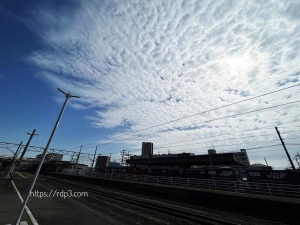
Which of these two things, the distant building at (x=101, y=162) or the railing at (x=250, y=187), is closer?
the railing at (x=250, y=187)

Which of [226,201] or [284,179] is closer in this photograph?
[226,201]

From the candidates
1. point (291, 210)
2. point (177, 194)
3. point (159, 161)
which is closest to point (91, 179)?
point (159, 161)

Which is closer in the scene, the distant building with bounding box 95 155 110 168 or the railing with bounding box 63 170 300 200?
the railing with bounding box 63 170 300 200

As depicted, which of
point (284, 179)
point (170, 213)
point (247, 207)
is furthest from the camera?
point (284, 179)

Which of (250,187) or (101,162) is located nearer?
(250,187)

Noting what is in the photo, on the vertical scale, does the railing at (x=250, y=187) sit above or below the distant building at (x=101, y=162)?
below

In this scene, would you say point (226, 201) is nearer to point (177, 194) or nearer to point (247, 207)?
point (247, 207)

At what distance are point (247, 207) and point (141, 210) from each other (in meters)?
8.81

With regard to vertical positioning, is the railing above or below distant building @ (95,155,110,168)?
below

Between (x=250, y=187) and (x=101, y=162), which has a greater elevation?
(x=101, y=162)

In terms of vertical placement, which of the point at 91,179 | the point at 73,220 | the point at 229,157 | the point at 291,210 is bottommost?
the point at 73,220

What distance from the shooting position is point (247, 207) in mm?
13508

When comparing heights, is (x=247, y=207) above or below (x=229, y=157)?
below

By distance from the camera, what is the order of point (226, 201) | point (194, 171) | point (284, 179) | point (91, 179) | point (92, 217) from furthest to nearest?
point (91, 179) → point (194, 171) → point (284, 179) → point (226, 201) → point (92, 217)
